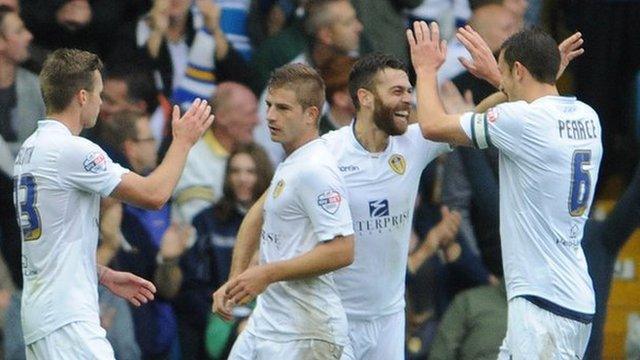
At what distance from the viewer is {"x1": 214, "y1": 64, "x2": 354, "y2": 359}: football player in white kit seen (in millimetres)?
9844

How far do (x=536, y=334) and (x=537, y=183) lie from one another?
71cm

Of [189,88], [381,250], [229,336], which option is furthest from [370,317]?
[189,88]

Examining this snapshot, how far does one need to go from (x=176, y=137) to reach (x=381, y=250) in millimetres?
1386

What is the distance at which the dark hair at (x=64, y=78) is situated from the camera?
9.59m

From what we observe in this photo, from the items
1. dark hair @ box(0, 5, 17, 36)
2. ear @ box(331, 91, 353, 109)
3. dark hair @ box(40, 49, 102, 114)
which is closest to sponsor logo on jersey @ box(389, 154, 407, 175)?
dark hair @ box(40, 49, 102, 114)

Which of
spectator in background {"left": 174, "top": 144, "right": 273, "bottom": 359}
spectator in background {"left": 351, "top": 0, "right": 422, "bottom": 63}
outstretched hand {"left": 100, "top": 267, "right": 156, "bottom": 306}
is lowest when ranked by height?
spectator in background {"left": 174, "top": 144, "right": 273, "bottom": 359}

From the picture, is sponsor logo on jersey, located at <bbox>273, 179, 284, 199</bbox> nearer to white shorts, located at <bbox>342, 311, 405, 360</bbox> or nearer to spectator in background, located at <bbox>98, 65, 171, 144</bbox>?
white shorts, located at <bbox>342, 311, 405, 360</bbox>

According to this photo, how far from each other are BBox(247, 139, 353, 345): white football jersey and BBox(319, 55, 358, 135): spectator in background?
329 cm

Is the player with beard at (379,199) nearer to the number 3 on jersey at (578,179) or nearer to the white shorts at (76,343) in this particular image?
the number 3 on jersey at (578,179)

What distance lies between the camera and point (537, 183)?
9.89 metres

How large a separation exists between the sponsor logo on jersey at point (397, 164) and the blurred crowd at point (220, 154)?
1907mm

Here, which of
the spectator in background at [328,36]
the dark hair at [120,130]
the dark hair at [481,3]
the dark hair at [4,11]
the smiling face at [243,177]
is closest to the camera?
the dark hair at [4,11]

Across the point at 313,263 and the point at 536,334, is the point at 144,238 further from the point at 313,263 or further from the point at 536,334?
the point at 536,334

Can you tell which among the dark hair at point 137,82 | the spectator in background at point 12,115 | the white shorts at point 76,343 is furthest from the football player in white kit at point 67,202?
the dark hair at point 137,82
